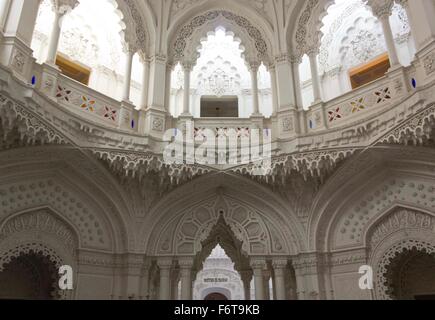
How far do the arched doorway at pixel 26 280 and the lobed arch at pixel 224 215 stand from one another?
257 centimetres

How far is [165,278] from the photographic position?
8.93 m

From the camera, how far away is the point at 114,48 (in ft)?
42.7

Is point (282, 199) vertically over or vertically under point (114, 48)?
under

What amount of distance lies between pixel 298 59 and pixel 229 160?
339cm

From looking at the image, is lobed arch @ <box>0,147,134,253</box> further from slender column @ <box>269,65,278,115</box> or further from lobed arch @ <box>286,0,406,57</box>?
lobed arch @ <box>286,0,406,57</box>

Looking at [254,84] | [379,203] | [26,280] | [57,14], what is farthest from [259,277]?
[57,14]

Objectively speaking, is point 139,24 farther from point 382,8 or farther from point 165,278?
point 165,278

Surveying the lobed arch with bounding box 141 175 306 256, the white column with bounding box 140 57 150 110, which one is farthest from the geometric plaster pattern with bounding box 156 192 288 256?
the white column with bounding box 140 57 150 110

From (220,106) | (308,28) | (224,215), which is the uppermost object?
(220,106)

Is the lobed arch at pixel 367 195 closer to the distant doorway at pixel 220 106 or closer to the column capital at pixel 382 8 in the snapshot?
the column capital at pixel 382 8

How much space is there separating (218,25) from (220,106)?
363cm

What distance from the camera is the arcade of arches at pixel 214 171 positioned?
24.6ft
